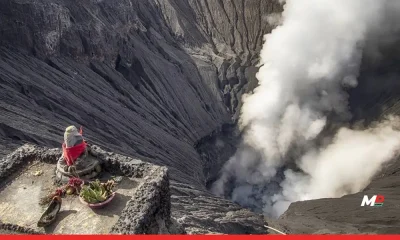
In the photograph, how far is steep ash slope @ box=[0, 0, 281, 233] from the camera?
1054 inches

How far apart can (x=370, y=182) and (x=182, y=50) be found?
31.7 metres

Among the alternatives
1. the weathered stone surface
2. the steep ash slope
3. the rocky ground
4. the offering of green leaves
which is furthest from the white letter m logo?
the offering of green leaves

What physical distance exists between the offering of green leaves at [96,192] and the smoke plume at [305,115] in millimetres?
34546

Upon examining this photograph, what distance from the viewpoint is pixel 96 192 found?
32.3 feet

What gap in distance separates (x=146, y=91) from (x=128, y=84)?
7.71 ft

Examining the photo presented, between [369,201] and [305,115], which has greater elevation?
[305,115]

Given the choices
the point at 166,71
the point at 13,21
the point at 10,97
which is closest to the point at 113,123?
the point at 10,97

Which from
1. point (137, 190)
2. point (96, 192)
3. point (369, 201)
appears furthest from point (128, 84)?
point (96, 192)

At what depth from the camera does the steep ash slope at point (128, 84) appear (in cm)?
2677

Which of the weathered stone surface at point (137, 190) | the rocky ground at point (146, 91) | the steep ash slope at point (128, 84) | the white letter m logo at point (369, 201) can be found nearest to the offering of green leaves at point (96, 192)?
the weathered stone surface at point (137, 190)

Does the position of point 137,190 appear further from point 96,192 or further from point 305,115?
point 305,115

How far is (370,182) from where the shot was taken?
38.2 meters

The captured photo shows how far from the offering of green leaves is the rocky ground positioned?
7.15 metres

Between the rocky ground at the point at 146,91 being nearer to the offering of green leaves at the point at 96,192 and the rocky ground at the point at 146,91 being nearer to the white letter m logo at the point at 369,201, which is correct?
the white letter m logo at the point at 369,201
